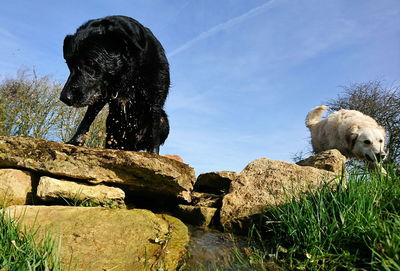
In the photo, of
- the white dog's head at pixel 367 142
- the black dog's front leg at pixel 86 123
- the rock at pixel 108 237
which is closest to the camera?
the rock at pixel 108 237

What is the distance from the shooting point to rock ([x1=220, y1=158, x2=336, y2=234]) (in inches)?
115

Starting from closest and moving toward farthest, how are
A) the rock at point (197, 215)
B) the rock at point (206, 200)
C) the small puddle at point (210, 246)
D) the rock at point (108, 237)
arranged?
the rock at point (108, 237), the small puddle at point (210, 246), the rock at point (197, 215), the rock at point (206, 200)

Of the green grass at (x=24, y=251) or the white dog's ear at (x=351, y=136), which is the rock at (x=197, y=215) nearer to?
the green grass at (x=24, y=251)

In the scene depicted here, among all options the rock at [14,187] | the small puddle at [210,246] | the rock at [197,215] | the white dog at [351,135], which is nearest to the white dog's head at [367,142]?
the white dog at [351,135]

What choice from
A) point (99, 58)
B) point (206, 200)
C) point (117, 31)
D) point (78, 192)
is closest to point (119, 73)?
point (99, 58)

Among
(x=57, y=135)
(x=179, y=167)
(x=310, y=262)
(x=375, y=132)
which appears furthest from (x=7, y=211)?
(x=57, y=135)

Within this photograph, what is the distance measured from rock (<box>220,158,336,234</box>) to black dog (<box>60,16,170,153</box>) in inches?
51.7

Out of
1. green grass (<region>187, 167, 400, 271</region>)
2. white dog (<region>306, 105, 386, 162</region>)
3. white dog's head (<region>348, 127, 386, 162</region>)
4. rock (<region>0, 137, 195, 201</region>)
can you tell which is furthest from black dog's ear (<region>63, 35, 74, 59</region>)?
white dog's head (<region>348, 127, 386, 162</region>)

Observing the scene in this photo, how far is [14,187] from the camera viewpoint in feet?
9.33

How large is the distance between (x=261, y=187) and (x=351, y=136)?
473 cm

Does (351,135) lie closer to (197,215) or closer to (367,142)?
(367,142)

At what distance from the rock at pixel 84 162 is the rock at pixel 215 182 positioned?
1200 millimetres

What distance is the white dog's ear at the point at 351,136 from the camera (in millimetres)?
6938

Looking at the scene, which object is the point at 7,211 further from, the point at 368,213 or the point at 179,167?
the point at 368,213
